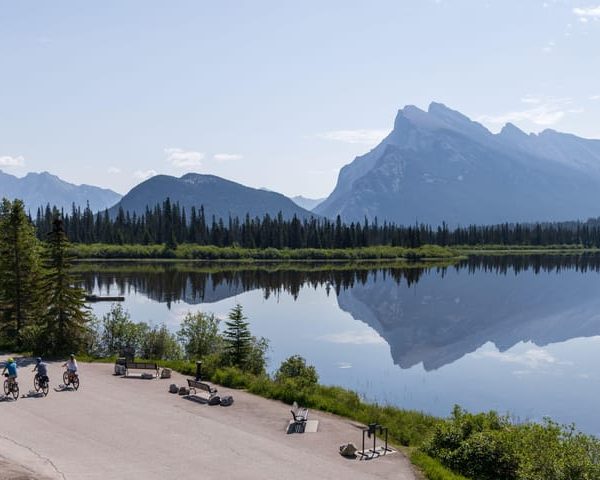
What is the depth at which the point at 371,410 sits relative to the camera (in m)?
28.2

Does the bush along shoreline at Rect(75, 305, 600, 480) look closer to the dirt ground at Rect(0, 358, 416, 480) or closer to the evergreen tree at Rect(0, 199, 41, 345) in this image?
the dirt ground at Rect(0, 358, 416, 480)

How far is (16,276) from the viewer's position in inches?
1791

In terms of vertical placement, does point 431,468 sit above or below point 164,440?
below

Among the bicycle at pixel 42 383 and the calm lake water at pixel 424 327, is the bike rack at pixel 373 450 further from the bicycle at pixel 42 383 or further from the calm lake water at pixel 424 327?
the bicycle at pixel 42 383

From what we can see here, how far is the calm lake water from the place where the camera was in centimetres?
4103

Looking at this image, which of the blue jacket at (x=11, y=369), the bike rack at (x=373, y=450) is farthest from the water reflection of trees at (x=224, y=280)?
the bike rack at (x=373, y=450)

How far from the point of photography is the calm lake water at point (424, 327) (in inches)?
1615

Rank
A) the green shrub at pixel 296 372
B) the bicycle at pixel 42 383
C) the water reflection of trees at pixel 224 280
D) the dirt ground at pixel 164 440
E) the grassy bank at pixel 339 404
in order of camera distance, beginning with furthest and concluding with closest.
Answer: the water reflection of trees at pixel 224 280 → the green shrub at pixel 296 372 → the bicycle at pixel 42 383 → the grassy bank at pixel 339 404 → the dirt ground at pixel 164 440

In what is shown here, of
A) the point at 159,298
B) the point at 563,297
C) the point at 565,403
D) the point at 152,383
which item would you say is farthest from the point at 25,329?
the point at 563,297

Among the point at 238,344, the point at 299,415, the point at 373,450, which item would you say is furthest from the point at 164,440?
the point at 238,344

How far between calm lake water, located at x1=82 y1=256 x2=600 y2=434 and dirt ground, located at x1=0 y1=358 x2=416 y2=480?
1459cm

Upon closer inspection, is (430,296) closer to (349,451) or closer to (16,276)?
(16,276)

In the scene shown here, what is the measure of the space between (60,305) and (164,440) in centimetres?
2115

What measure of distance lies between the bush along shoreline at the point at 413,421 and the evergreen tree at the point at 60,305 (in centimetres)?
233
